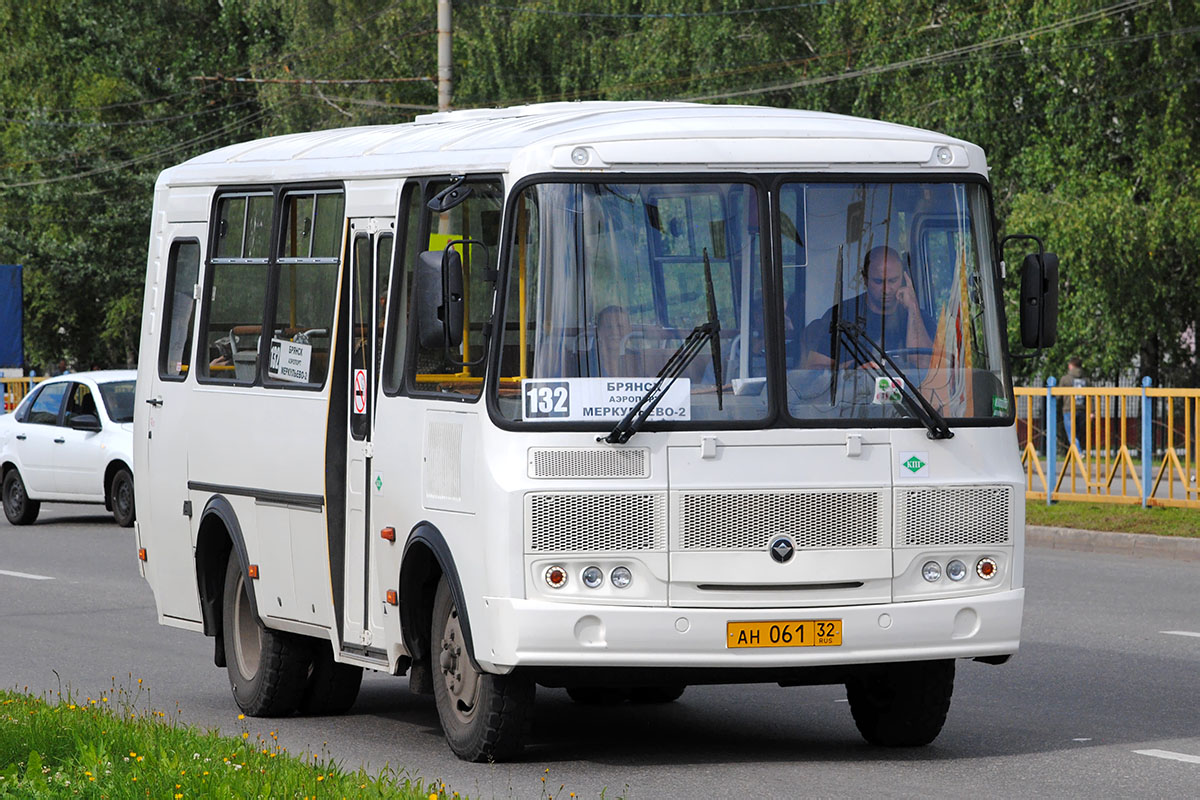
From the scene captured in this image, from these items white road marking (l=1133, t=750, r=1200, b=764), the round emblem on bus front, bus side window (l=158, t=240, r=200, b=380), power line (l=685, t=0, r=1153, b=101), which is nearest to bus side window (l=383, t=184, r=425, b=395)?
the round emblem on bus front

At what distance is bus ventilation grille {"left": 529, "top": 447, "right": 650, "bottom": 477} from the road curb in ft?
41.0

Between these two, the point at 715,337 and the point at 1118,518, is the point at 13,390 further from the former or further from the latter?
the point at 715,337

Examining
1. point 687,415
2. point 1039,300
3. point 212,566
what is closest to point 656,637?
point 687,415

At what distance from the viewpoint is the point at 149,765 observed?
7738mm

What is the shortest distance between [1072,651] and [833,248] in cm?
467

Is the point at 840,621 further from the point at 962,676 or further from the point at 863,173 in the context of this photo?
the point at 962,676

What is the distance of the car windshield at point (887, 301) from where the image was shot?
8.70 meters

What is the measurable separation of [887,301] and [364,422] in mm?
2426

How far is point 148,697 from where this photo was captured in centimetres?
1105

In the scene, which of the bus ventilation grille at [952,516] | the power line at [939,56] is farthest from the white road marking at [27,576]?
the power line at [939,56]

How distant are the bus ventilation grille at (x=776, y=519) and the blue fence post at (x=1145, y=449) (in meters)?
14.0

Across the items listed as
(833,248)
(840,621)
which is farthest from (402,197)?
(840,621)

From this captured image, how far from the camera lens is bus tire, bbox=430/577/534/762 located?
8.52 meters

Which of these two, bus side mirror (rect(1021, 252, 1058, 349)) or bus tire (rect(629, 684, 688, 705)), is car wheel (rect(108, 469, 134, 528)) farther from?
bus side mirror (rect(1021, 252, 1058, 349))
